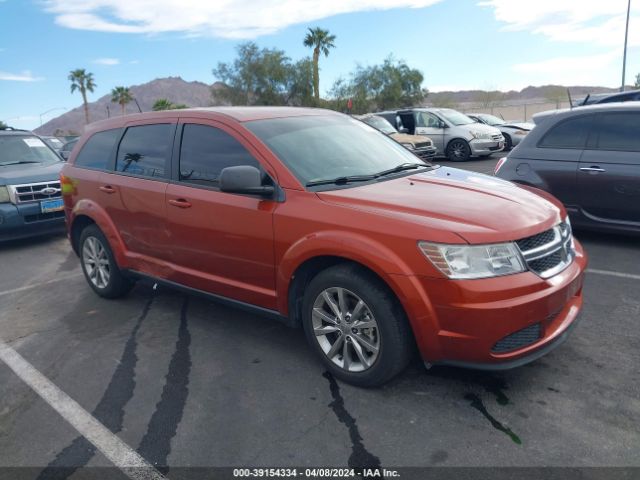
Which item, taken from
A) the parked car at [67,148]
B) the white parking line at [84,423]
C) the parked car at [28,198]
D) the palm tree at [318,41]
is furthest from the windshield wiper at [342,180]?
the palm tree at [318,41]

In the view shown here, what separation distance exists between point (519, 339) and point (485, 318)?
0.31m

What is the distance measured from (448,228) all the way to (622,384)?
4.89 feet

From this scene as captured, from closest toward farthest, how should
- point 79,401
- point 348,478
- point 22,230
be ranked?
point 348,478 < point 79,401 < point 22,230

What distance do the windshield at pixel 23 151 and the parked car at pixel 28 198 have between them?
0.05 ft

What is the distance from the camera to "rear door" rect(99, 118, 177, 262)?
15.1 feet

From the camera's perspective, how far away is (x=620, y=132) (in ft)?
20.5

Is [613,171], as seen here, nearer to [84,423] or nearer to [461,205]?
[461,205]

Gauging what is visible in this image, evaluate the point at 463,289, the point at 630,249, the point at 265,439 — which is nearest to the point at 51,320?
the point at 265,439

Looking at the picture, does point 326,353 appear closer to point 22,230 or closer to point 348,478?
point 348,478

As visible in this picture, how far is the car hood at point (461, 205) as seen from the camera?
10.2ft

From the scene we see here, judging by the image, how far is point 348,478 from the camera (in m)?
2.68

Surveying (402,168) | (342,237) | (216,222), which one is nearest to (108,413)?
(216,222)

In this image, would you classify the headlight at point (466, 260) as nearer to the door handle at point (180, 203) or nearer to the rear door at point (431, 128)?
the door handle at point (180, 203)

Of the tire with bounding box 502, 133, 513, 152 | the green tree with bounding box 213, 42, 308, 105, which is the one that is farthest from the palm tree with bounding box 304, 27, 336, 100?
the tire with bounding box 502, 133, 513, 152
